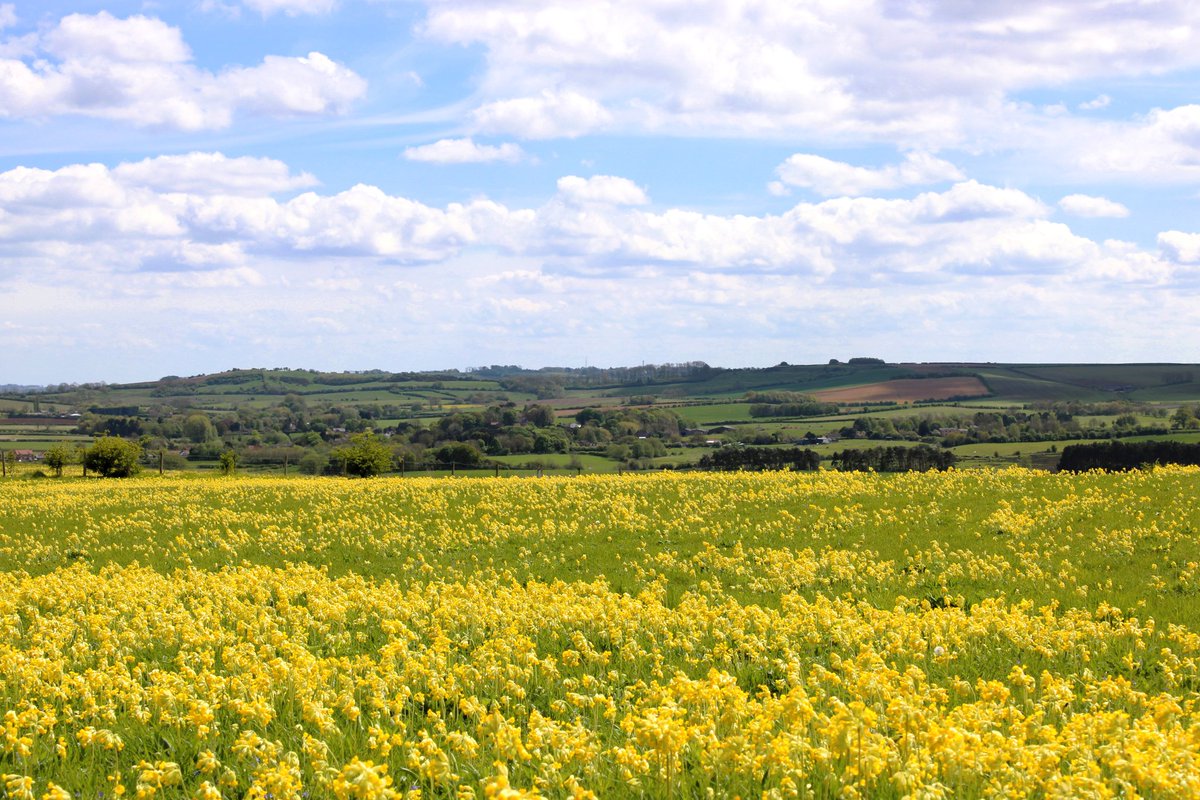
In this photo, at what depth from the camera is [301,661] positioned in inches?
367

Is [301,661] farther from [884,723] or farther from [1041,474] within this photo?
[1041,474]

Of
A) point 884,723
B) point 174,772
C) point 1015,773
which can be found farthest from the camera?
point 884,723

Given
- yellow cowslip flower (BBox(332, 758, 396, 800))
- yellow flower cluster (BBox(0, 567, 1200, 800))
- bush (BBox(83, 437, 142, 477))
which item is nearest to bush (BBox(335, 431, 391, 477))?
bush (BBox(83, 437, 142, 477))

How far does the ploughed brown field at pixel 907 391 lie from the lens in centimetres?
14512

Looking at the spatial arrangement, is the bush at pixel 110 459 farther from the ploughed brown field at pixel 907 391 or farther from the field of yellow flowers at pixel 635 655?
the ploughed brown field at pixel 907 391

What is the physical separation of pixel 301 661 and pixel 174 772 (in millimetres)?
2995

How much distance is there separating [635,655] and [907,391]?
476ft

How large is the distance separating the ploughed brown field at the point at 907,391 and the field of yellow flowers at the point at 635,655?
119m

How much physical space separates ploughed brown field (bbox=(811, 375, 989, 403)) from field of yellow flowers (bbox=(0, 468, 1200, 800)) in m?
119

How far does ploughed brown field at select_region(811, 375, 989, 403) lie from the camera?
14512 cm

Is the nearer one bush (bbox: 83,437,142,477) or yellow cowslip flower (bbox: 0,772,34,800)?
yellow cowslip flower (bbox: 0,772,34,800)

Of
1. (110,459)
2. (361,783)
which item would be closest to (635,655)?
(361,783)

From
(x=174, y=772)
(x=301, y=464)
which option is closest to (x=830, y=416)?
(x=301, y=464)

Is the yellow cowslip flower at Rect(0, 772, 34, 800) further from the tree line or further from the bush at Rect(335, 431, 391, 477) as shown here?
the bush at Rect(335, 431, 391, 477)
